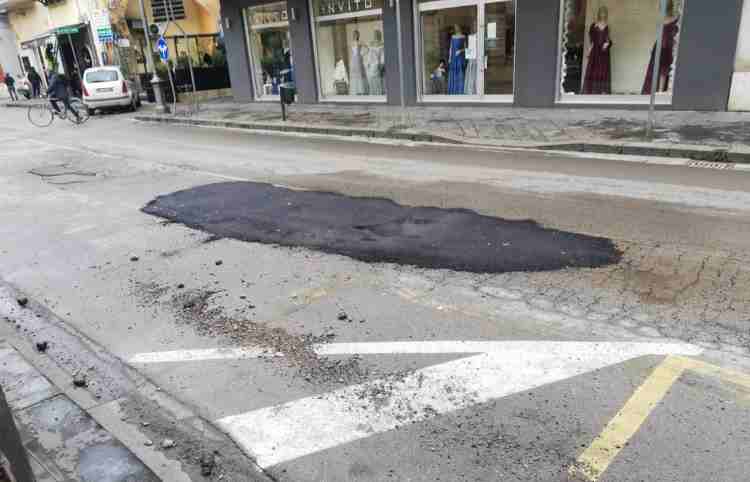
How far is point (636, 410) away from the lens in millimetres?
3086

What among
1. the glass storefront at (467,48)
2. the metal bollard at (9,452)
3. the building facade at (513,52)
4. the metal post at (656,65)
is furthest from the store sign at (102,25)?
the metal bollard at (9,452)

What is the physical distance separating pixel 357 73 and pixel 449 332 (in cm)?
1668

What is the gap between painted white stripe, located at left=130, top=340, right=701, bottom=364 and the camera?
146 inches

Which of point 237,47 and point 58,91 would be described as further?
point 237,47

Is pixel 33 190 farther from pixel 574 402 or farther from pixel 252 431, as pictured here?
pixel 574 402

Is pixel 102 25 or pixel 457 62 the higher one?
pixel 102 25

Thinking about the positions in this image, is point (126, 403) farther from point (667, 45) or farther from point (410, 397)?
point (667, 45)

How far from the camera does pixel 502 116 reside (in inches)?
555

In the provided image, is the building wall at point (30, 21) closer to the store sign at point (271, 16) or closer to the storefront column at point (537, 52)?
the store sign at point (271, 16)

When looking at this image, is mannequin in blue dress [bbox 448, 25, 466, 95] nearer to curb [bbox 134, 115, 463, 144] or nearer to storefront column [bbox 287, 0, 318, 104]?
curb [bbox 134, 115, 463, 144]

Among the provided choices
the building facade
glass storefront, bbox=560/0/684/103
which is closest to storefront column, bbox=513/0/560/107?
the building facade

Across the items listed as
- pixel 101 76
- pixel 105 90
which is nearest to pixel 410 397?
pixel 105 90

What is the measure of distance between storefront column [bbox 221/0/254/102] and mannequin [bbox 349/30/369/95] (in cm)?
515

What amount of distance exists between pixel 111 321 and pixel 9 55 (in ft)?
154
